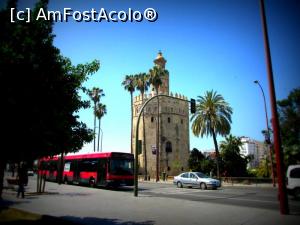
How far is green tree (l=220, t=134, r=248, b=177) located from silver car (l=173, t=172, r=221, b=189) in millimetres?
17721

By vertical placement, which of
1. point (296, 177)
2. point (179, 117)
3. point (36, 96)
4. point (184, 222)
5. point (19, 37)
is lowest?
point (184, 222)

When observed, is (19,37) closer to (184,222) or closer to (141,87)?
(184,222)

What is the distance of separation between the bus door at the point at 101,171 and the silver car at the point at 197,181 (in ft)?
26.3

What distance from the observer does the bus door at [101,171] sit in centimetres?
2179

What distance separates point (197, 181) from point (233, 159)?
765 inches

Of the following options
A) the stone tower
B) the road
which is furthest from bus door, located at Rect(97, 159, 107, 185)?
the stone tower

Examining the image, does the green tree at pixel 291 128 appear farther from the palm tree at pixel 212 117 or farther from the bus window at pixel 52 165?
the bus window at pixel 52 165

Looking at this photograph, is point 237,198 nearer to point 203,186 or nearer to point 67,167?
point 203,186

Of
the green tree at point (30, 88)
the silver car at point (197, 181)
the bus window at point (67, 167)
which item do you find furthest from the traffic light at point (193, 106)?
the bus window at point (67, 167)

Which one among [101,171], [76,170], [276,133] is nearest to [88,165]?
[101,171]

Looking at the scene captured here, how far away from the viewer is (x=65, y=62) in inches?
329

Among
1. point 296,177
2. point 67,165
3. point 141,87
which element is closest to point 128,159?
point 67,165

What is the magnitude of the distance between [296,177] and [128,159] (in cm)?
1279

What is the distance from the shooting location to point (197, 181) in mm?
24219
